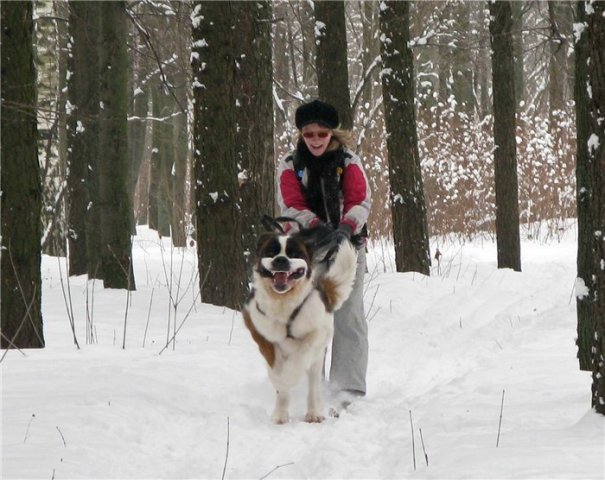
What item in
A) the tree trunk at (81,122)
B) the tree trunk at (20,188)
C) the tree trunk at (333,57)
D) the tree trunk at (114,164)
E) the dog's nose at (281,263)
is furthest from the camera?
the tree trunk at (81,122)

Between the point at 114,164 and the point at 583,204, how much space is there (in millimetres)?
6830

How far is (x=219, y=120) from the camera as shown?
806 cm

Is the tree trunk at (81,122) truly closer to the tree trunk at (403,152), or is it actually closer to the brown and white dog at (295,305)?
the tree trunk at (403,152)

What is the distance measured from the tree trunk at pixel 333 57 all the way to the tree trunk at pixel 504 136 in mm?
2658

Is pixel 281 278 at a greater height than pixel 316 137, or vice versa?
pixel 316 137

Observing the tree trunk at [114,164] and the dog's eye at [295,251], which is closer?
the dog's eye at [295,251]

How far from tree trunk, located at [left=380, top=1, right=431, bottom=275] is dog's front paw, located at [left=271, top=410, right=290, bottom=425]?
272 inches

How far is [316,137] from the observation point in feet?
18.6

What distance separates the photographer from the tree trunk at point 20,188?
5855 millimetres

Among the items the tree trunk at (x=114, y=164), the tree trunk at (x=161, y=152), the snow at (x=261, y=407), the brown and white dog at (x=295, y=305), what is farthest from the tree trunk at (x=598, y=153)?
the tree trunk at (x=161, y=152)

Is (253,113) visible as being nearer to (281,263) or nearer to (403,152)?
(281,263)

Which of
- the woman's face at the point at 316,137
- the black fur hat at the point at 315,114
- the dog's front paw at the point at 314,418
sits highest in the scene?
the black fur hat at the point at 315,114

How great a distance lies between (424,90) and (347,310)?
26155mm

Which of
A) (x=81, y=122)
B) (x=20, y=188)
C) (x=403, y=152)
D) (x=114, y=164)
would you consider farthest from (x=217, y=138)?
(x=81, y=122)
